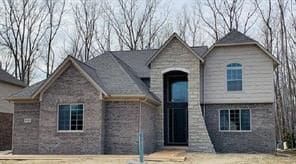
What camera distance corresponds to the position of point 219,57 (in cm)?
2311

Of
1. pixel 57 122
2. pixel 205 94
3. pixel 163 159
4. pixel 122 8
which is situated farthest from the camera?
pixel 122 8

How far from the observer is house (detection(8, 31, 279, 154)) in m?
19.9

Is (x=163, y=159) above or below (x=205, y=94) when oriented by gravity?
below

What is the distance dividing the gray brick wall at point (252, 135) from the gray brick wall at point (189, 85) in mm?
1184

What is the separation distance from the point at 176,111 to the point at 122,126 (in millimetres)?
4692

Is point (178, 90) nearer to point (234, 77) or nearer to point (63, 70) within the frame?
point (234, 77)

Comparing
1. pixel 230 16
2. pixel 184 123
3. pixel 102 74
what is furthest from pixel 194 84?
pixel 230 16

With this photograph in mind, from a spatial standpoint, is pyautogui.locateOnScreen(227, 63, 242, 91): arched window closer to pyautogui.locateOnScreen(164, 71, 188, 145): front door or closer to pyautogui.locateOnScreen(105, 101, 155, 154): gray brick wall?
pyautogui.locateOnScreen(164, 71, 188, 145): front door

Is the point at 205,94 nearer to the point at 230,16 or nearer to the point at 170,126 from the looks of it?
the point at 170,126

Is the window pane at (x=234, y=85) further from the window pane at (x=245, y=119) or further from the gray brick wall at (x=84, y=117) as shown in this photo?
the gray brick wall at (x=84, y=117)

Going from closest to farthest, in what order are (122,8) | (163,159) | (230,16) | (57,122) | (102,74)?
(163,159), (57,122), (102,74), (230,16), (122,8)

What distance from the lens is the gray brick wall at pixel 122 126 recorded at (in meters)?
19.9

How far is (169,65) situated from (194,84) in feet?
5.92

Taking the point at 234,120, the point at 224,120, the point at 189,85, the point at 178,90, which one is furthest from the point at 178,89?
the point at 234,120
